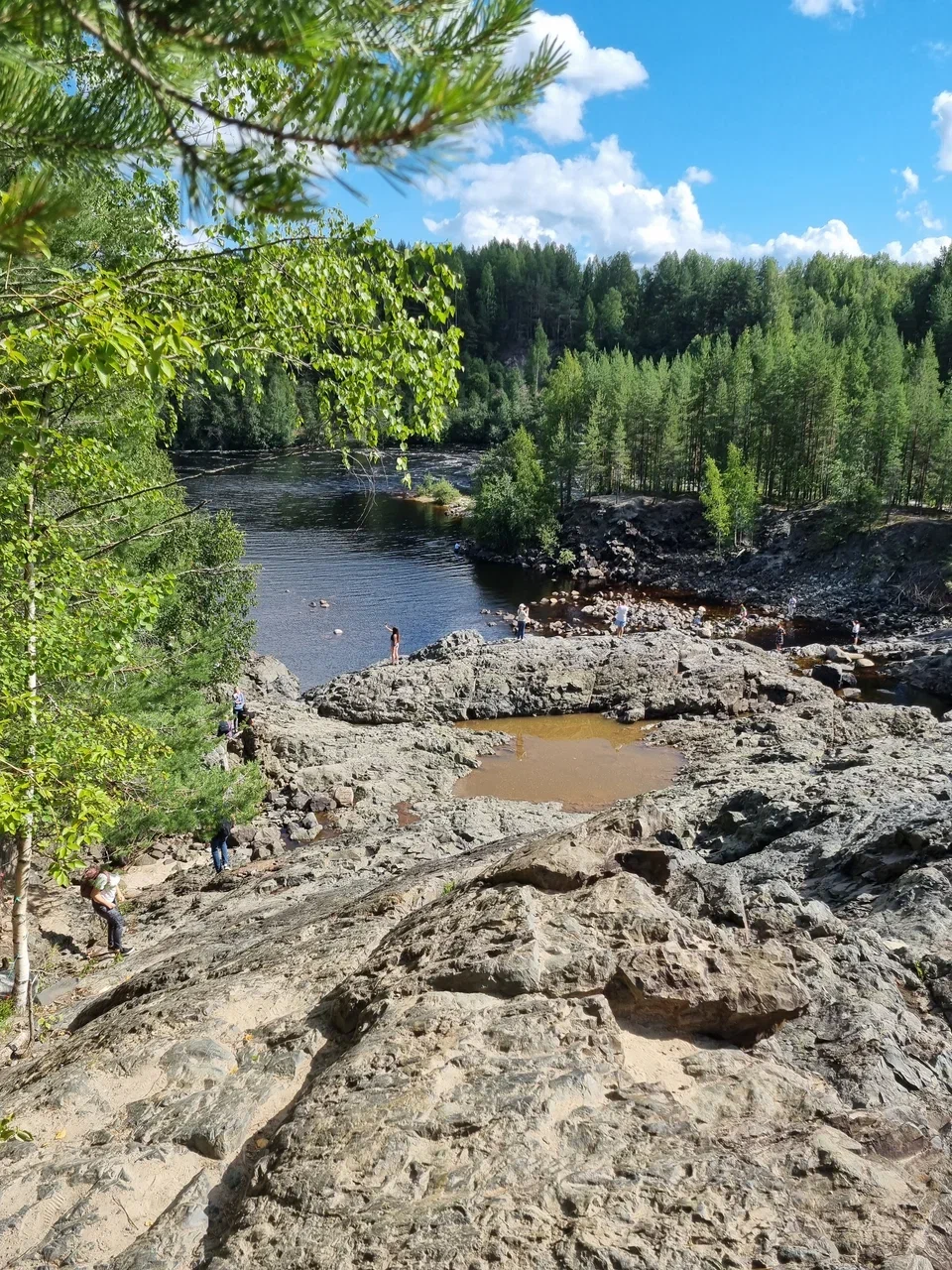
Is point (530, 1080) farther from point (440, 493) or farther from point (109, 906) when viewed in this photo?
point (440, 493)

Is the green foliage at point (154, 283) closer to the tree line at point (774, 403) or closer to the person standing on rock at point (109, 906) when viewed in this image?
the person standing on rock at point (109, 906)

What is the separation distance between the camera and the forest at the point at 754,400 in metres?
54.2

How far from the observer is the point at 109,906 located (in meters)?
12.7

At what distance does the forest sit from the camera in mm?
54219

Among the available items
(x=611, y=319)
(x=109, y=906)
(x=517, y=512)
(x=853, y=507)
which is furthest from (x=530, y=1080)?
(x=611, y=319)

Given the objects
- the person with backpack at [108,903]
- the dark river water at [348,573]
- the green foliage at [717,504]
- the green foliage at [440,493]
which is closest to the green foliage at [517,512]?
the dark river water at [348,573]

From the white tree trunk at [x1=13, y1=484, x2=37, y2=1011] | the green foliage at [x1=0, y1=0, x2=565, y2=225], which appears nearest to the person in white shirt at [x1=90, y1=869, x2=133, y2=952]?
the white tree trunk at [x1=13, y1=484, x2=37, y2=1011]

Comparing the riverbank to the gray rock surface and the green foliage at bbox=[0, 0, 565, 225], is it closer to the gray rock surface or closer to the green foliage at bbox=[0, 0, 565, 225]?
the gray rock surface

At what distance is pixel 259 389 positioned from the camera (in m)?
7.59

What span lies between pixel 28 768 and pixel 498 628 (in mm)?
37166

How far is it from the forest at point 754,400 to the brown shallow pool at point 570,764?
42.1ft

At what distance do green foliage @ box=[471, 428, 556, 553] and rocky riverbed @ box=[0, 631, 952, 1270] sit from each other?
52190mm

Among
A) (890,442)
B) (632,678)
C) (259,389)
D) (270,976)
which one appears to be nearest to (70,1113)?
(270,976)

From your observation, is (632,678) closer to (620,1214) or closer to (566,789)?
(566,789)
